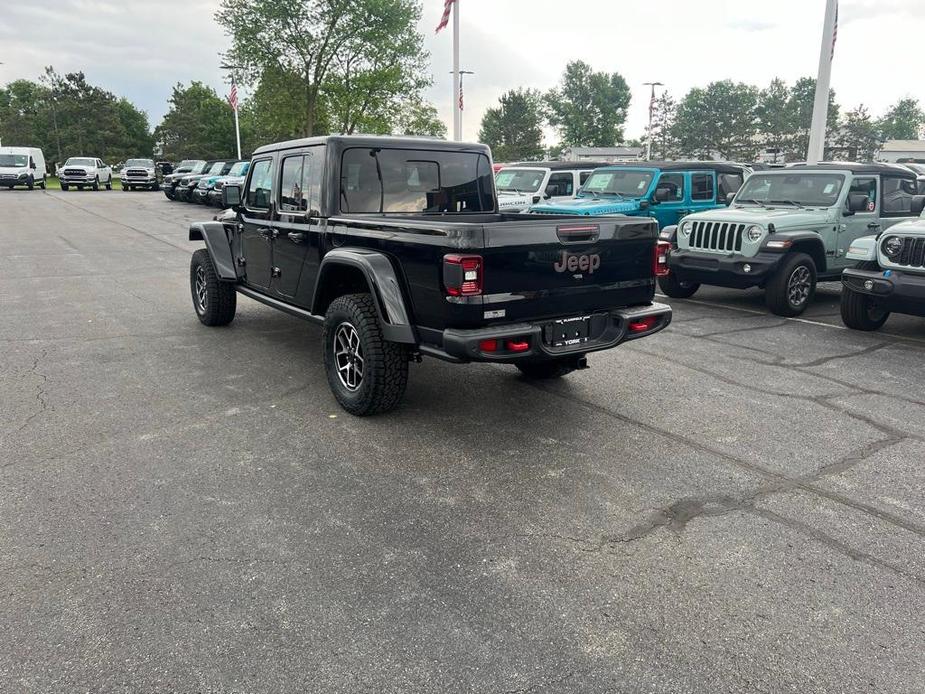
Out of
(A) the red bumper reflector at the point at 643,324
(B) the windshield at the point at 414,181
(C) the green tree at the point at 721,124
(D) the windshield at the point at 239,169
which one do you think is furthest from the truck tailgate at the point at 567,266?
(C) the green tree at the point at 721,124

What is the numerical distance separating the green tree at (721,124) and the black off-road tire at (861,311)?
305ft

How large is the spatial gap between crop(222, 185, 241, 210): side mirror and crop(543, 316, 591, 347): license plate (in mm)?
3839

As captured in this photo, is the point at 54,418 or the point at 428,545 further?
the point at 54,418

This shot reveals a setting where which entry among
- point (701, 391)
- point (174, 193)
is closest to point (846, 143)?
point (174, 193)

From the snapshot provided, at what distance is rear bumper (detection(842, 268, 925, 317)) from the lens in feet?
22.9

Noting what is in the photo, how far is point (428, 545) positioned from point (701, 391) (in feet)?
10.7

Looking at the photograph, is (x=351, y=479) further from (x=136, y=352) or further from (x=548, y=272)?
(x=136, y=352)

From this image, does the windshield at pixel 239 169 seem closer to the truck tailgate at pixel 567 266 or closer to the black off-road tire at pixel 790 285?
the black off-road tire at pixel 790 285

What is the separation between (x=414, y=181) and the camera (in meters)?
5.62

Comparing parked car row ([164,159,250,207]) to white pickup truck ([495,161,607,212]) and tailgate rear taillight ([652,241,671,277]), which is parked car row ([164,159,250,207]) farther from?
tailgate rear taillight ([652,241,671,277])

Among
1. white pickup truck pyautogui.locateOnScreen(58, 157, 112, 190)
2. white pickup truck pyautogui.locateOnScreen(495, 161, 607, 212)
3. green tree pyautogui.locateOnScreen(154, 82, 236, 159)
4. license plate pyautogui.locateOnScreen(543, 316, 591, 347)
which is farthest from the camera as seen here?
green tree pyautogui.locateOnScreen(154, 82, 236, 159)

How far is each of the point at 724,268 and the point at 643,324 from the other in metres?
4.63

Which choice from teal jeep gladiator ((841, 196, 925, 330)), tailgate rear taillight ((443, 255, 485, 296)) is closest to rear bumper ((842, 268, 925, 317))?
teal jeep gladiator ((841, 196, 925, 330))

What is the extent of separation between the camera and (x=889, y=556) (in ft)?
10.5
